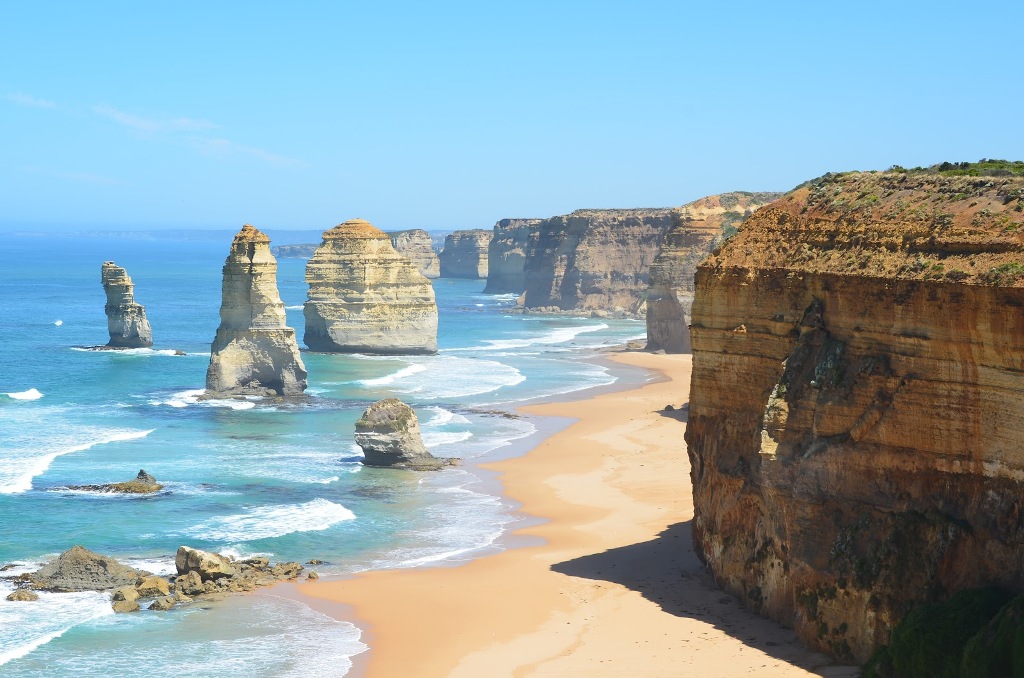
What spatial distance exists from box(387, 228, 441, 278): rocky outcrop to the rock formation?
149326 mm

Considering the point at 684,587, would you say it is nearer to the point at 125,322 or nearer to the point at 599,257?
the point at 125,322

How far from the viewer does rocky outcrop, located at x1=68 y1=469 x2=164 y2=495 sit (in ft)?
118

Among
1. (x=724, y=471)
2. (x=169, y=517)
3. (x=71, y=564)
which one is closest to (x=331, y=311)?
(x=169, y=517)

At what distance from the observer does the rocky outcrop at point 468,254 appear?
193250mm

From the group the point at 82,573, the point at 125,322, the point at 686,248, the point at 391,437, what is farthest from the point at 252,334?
the point at 686,248

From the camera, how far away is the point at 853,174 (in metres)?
23.2

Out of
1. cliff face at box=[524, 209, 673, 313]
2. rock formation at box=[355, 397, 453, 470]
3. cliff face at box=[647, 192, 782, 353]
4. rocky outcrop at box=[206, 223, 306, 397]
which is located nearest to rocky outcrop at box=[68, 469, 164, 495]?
rock formation at box=[355, 397, 453, 470]

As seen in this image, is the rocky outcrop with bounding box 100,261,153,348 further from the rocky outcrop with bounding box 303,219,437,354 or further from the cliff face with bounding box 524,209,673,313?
the cliff face with bounding box 524,209,673,313

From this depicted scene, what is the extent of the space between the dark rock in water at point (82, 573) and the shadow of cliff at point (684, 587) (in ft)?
30.9

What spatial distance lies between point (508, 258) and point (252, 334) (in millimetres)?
105414

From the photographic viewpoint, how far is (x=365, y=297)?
74.3 metres

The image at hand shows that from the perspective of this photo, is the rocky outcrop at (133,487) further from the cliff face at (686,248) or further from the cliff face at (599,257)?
the cliff face at (599,257)

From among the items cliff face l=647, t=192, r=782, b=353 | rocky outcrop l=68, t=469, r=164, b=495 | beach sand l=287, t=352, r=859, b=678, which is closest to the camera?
beach sand l=287, t=352, r=859, b=678

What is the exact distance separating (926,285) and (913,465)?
2.77 m
